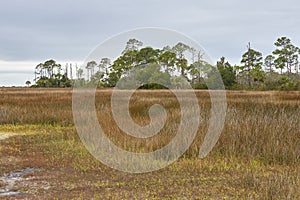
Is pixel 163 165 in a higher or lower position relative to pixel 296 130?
lower

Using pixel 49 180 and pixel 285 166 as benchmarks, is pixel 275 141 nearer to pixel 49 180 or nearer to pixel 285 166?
pixel 285 166

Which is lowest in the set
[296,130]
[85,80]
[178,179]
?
[178,179]

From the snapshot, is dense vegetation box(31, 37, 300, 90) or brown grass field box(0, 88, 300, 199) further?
dense vegetation box(31, 37, 300, 90)

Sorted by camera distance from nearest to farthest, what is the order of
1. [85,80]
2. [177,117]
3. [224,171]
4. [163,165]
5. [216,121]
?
[224,171] → [163,165] → [216,121] → [177,117] → [85,80]

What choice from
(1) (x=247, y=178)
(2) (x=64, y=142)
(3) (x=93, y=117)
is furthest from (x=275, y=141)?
(3) (x=93, y=117)

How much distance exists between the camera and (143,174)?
5703mm

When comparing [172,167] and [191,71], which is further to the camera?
[191,71]

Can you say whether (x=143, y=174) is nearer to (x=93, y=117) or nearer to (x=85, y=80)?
(x=93, y=117)

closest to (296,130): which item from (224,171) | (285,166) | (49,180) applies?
(285,166)

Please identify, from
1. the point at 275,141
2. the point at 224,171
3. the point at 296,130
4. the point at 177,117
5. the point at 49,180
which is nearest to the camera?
the point at 49,180

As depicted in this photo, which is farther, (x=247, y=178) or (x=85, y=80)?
(x=85, y=80)

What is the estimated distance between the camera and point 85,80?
16.1 metres

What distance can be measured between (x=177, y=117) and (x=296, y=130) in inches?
153

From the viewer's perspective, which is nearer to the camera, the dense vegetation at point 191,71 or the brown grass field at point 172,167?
the brown grass field at point 172,167
